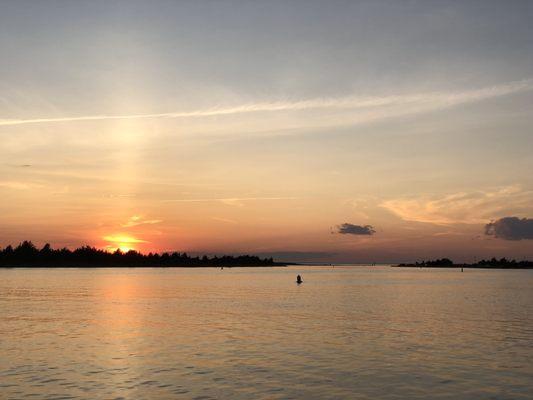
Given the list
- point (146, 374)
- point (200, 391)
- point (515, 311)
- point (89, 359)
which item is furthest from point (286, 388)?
point (515, 311)

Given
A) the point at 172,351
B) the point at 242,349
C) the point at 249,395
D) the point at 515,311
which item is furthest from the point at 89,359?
the point at 515,311

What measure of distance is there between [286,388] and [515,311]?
55359 millimetres

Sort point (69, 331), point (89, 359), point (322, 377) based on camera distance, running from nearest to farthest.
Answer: point (322, 377)
point (89, 359)
point (69, 331)

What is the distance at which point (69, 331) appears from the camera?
50.7m

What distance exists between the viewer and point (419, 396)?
88.9 feet

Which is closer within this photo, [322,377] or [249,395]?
[249,395]

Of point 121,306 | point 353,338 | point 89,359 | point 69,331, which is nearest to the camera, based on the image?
point 89,359

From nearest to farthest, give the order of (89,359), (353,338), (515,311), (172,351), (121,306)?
(89,359) < (172,351) < (353,338) < (515,311) < (121,306)

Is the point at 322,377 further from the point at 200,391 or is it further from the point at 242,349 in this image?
the point at 242,349

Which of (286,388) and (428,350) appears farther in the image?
(428,350)

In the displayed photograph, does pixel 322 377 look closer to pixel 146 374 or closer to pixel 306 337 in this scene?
pixel 146 374

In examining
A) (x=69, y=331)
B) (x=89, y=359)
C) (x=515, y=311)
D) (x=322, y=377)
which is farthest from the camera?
(x=515, y=311)

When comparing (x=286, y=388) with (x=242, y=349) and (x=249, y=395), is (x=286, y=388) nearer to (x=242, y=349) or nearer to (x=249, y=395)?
(x=249, y=395)

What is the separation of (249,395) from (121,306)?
190 ft
